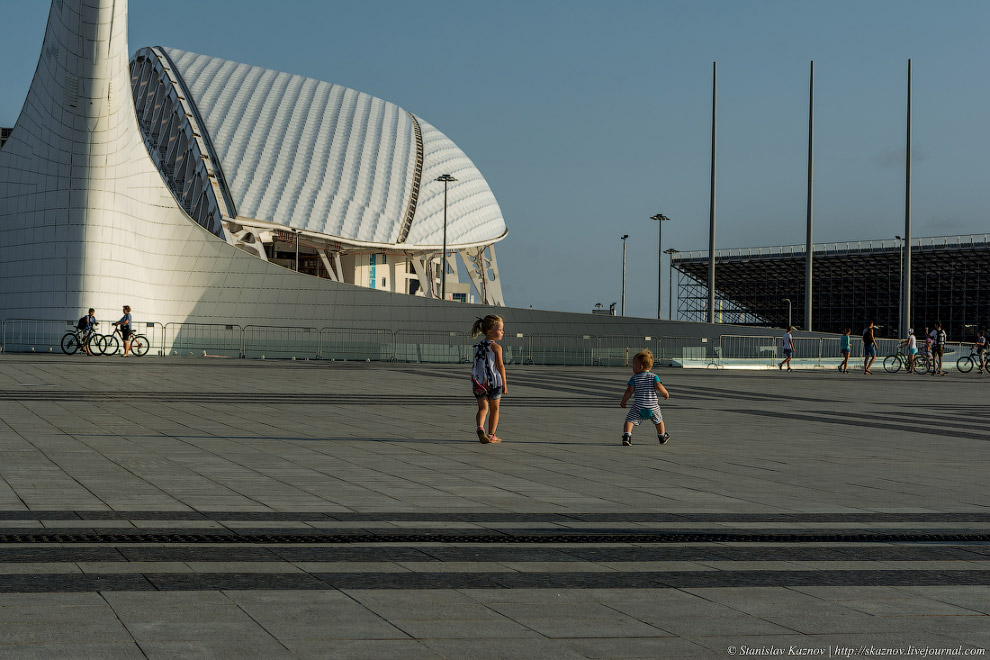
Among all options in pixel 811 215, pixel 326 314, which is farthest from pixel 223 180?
pixel 811 215

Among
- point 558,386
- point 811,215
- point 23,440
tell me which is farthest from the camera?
point 811,215

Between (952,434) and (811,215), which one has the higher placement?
(811,215)

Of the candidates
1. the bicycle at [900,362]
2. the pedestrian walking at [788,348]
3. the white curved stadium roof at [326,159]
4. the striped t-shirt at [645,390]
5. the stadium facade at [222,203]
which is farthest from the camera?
the white curved stadium roof at [326,159]

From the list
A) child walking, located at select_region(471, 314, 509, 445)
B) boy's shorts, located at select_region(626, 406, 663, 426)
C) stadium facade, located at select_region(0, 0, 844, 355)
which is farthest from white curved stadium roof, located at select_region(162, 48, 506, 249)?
boy's shorts, located at select_region(626, 406, 663, 426)

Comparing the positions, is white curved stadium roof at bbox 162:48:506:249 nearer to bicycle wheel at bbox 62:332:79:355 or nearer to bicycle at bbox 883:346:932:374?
bicycle wheel at bbox 62:332:79:355

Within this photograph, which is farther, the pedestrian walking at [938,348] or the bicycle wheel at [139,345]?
the pedestrian walking at [938,348]

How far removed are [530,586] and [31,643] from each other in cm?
207

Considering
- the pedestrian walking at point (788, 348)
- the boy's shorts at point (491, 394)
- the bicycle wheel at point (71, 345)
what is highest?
the pedestrian walking at point (788, 348)

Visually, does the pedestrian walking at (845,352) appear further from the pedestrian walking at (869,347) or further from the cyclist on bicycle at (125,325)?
the cyclist on bicycle at (125,325)

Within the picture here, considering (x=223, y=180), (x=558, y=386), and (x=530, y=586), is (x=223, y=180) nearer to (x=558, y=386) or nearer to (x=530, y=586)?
(x=558, y=386)

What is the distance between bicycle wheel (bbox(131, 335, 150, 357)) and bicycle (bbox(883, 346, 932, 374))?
23380 millimetres

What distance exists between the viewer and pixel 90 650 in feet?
11.5

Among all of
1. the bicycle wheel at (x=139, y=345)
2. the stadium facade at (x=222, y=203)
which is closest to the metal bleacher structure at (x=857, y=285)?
the stadium facade at (x=222, y=203)

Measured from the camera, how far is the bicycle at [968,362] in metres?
34.4
